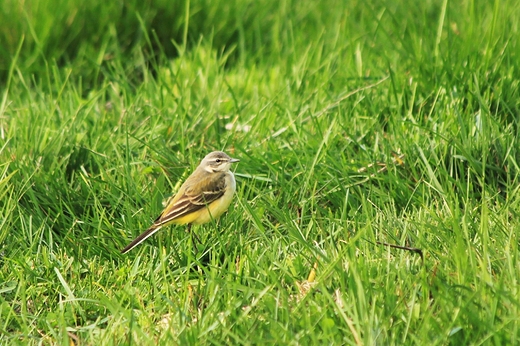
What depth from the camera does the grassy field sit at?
390 cm

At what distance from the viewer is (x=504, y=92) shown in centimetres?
614

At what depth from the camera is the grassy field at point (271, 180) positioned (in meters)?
3.90

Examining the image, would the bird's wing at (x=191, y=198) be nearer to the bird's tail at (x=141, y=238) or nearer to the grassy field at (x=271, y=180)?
the bird's tail at (x=141, y=238)

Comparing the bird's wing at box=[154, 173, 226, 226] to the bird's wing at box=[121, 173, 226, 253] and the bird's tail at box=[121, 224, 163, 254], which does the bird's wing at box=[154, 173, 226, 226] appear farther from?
the bird's tail at box=[121, 224, 163, 254]

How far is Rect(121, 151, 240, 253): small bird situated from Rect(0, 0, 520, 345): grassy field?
0.12 metres

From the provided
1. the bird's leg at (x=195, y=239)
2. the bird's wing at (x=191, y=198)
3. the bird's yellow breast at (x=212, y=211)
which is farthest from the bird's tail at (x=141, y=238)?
the bird's yellow breast at (x=212, y=211)

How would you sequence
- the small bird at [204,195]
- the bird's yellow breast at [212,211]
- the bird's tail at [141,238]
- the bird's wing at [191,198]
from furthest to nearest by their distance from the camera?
the bird's yellow breast at [212,211]
the small bird at [204,195]
the bird's wing at [191,198]
the bird's tail at [141,238]

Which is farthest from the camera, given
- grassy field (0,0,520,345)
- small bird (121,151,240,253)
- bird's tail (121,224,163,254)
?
small bird (121,151,240,253)

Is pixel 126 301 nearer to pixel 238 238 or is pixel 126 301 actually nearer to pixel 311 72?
pixel 238 238

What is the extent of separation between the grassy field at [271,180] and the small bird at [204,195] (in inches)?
4.8

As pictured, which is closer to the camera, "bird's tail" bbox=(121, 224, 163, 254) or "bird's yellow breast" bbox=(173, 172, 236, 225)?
"bird's tail" bbox=(121, 224, 163, 254)

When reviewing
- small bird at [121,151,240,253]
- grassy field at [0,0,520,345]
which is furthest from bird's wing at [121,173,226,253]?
grassy field at [0,0,520,345]

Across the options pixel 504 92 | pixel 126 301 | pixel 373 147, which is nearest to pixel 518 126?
pixel 504 92

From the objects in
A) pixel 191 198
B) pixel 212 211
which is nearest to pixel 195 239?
pixel 212 211
